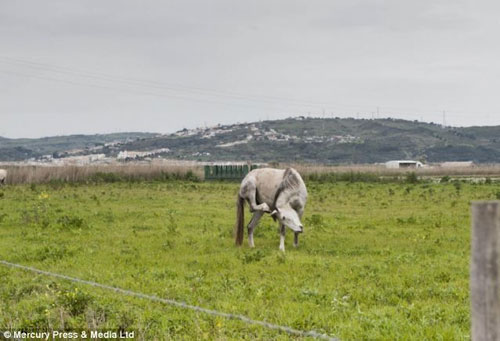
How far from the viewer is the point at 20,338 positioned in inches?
332

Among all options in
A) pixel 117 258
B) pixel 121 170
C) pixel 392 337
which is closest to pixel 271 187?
pixel 117 258

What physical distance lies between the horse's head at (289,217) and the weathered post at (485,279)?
12.5 meters

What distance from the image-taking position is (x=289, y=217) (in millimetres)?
17219

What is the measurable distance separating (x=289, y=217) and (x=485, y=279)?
42.3 feet

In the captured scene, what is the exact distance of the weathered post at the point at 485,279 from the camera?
4.24 m

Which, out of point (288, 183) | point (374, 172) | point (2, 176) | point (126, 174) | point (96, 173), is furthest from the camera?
point (374, 172)

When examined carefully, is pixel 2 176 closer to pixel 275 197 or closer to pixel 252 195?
pixel 252 195

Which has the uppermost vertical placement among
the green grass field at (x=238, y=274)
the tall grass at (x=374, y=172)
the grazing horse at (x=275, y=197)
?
the grazing horse at (x=275, y=197)

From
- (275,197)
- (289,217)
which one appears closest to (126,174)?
(275,197)

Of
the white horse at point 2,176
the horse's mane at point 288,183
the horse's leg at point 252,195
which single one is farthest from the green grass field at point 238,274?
the white horse at point 2,176

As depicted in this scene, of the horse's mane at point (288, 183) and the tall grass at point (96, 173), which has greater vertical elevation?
the horse's mane at point (288, 183)

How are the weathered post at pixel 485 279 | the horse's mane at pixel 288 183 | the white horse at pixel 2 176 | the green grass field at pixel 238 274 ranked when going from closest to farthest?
the weathered post at pixel 485 279 < the green grass field at pixel 238 274 < the horse's mane at pixel 288 183 < the white horse at pixel 2 176

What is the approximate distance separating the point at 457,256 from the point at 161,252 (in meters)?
7.79

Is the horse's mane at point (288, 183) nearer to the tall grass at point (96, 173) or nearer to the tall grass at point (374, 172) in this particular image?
the tall grass at point (96, 173)
